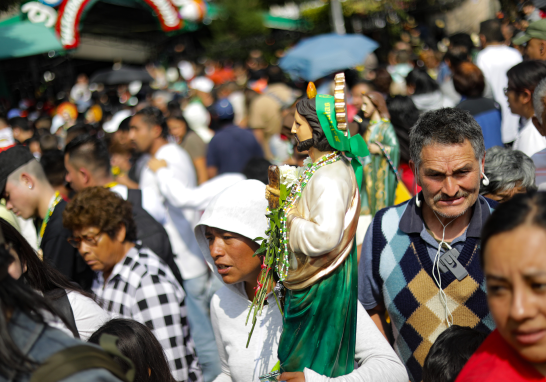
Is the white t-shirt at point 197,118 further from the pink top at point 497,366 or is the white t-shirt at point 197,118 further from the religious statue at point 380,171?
the pink top at point 497,366

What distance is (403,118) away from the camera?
15.1 ft

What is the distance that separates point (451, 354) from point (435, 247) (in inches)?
25.7

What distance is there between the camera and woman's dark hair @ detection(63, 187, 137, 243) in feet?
10.3

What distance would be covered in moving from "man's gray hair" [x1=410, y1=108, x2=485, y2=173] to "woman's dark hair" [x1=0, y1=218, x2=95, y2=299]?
1.89m

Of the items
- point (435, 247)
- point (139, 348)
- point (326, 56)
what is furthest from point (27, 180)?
point (326, 56)

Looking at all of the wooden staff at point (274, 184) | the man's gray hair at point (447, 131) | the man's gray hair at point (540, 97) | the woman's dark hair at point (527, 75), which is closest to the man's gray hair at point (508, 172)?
the man's gray hair at point (540, 97)

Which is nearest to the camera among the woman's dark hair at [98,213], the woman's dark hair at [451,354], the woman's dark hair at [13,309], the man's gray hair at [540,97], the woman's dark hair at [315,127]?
the woman's dark hair at [13,309]

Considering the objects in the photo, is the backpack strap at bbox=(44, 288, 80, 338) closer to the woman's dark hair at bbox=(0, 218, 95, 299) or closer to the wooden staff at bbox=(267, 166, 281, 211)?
the woman's dark hair at bbox=(0, 218, 95, 299)

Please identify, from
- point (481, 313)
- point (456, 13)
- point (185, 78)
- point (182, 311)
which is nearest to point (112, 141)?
point (182, 311)

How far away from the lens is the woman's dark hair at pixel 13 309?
1.17 metres

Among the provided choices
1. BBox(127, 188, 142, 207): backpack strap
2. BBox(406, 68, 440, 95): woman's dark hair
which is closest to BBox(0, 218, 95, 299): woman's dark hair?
BBox(127, 188, 142, 207): backpack strap

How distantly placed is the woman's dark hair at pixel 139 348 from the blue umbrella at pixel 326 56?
7023mm

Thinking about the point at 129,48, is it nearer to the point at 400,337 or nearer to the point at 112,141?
the point at 112,141

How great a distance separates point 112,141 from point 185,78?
11368mm
